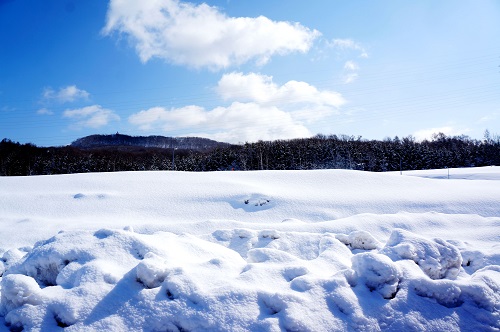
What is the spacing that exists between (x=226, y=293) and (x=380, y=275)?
147cm

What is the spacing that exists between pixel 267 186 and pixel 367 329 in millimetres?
9851

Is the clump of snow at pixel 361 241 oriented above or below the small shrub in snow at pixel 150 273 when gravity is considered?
below

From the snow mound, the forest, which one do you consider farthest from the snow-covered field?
the forest

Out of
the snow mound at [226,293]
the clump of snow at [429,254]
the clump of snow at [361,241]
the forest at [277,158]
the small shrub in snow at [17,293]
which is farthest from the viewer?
the forest at [277,158]

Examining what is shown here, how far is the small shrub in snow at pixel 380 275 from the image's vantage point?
8.98 ft

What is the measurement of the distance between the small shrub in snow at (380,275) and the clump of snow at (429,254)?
52 centimetres

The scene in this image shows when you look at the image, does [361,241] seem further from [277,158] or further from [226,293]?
[277,158]

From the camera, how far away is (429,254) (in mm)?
3336

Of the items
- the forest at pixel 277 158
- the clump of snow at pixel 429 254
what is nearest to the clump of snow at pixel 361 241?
the clump of snow at pixel 429 254

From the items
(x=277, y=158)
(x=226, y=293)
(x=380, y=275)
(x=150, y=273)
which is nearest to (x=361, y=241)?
(x=380, y=275)

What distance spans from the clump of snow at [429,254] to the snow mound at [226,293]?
14 mm

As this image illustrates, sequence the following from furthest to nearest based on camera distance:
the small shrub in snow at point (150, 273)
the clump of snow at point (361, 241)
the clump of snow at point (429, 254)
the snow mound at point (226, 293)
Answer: the clump of snow at point (361, 241), the clump of snow at point (429, 254), the small shrub in snow at point (150, 273), the snow mound at point (226, 293)

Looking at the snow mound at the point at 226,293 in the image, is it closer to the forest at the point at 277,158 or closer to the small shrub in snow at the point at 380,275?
the small shrub in snow at the point at 380,275

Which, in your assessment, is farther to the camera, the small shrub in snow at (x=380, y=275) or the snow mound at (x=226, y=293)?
the small shrub in snow at (x=380, y=275)
